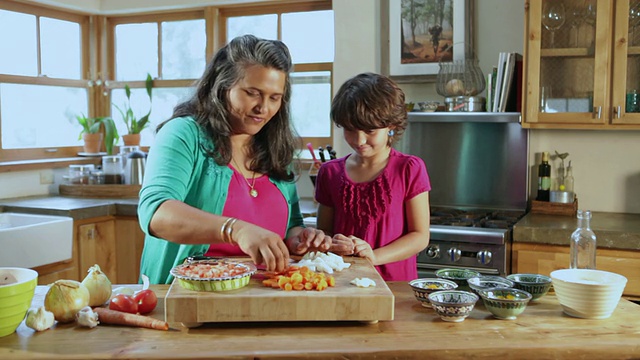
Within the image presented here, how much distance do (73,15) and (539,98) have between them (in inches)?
121

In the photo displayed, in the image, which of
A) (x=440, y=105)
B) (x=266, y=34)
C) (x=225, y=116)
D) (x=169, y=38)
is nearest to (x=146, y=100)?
(x=169, y=38)

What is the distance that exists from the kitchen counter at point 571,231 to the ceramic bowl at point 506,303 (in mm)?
1508

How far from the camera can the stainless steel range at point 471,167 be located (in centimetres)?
338

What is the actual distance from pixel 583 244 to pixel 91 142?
3.44m

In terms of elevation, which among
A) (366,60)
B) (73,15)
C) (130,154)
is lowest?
(130,154)

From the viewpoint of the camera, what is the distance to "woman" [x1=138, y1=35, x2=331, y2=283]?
1.71 meters

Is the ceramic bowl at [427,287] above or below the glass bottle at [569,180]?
below

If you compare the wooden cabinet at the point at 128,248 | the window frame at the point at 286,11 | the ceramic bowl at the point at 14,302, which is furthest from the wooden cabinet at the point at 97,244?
the ceramic bowl at the point at 14,302

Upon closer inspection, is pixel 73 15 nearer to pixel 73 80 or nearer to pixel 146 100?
pixel 73 80

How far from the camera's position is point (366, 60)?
385cm

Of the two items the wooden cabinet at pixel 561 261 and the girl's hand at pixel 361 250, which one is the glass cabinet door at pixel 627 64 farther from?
the girl's hand at pixel 361 250

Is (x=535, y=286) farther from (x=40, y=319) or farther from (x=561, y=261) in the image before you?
(x=561, y=261)

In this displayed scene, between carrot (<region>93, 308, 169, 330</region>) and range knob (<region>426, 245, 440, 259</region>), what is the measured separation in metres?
1.84

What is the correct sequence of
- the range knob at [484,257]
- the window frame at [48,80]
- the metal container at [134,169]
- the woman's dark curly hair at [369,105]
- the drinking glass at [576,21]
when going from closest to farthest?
1. the woman's dark curly hair at [369,105]
2. the range knob at [484,257]
3. the drinking glass at [576,21]
4. the window frame at [48,80]
5. the metal container at [134,169]
